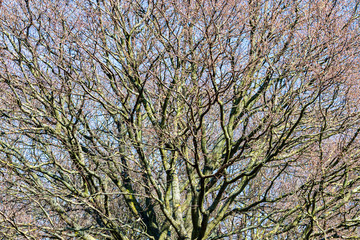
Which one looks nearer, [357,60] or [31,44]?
[357,60]

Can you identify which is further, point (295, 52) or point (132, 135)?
point (132, 135)

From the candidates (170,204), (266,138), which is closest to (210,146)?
(170,204)

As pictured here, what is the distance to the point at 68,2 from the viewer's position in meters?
7.97

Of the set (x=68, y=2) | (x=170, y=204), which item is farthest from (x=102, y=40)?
(x=170, y=204)

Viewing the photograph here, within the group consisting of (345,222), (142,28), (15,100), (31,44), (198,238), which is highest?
(142,28)

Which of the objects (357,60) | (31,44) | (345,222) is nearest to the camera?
(345,222)

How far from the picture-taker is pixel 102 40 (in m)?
8.14

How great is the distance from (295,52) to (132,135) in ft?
11.6

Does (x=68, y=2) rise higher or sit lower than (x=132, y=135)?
higher

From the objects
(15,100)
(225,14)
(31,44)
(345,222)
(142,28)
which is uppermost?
(142,28)

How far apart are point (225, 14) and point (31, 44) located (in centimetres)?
376

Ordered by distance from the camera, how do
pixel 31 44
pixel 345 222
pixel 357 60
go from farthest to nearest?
1. pixel 31 44
2. pixel 357 60
3. pixel 345 222

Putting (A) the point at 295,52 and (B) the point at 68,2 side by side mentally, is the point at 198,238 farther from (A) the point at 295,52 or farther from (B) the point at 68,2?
(B) the point at 68,2

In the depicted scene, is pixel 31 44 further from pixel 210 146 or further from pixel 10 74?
pixel 210 146
